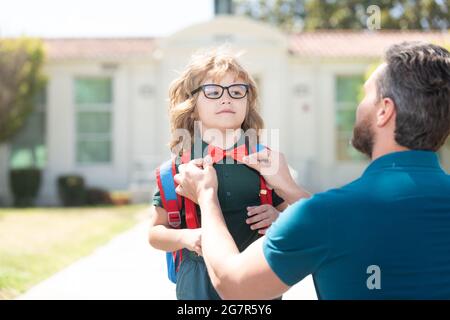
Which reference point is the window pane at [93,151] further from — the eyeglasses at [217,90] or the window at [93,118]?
the eyeglasses at [217,90]

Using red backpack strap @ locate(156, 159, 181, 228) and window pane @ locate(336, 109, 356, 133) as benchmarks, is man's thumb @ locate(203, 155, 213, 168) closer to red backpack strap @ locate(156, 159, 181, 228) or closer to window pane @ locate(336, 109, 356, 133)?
red backpack strap @ locate(156, 159, 181, 228)

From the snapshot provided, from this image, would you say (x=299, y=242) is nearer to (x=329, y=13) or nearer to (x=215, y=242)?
(x=215, y=242)

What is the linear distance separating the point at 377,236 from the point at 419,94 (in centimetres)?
34

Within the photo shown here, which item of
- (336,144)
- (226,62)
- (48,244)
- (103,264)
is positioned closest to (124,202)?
(336,144)

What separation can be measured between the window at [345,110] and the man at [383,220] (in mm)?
13893

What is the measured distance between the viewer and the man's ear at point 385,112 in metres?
1.43

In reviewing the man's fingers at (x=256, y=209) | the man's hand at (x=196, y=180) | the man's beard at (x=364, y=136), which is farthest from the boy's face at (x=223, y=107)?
the man's beard at (x=364, y=136)

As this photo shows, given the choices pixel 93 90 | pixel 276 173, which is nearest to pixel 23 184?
pixel 93 90

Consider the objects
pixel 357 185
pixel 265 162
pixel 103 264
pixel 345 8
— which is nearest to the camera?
pixel 357 185

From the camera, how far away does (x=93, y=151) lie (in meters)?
15.4

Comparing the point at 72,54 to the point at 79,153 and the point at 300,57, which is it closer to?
the point at 79,153

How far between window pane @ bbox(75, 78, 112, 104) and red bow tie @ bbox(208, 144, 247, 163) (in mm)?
13435
